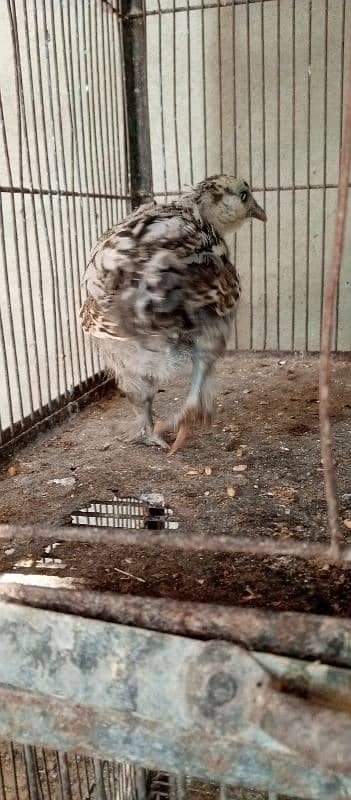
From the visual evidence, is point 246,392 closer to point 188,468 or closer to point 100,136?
point 188,468

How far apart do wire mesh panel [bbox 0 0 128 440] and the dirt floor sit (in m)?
0.27

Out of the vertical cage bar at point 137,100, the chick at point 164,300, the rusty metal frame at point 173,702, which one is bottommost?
the rusty metal frame at point 173,702

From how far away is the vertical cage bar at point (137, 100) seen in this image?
3420 millimetres

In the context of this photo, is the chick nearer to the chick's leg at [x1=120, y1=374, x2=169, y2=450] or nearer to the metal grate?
the chick's leg at [x1=120, y1=374, x2=169, y2=450]

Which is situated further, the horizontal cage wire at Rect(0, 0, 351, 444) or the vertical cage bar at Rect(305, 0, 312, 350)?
the vertical cage bar at Rect(305, 0, 312, 350)

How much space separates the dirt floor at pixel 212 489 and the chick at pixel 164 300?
0.71ft

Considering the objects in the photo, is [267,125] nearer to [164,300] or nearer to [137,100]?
[137,100]

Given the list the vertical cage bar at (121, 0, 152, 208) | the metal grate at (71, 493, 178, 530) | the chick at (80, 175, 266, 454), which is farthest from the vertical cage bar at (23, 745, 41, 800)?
the vertical cage bar at (121, 0, 152, 208)

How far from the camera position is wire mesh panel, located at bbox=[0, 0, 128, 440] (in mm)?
2602

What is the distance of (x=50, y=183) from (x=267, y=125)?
1.57 meters

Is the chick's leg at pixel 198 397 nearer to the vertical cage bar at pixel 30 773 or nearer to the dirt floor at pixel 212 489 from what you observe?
the dirt floor at pixel 212 489

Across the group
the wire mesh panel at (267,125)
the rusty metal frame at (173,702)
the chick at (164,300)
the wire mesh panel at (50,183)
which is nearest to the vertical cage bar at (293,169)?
the wire mesh panel at (267,125)

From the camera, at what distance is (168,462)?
2330 millimetres

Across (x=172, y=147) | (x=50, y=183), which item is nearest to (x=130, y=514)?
(x=50, y=183)
